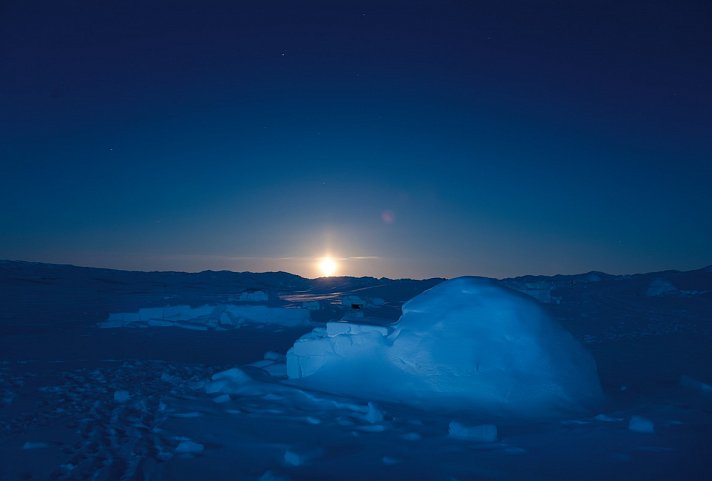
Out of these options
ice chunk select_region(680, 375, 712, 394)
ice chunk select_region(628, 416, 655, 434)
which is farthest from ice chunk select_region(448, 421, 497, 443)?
ice chunk select_region(680, 375, 712, 394)

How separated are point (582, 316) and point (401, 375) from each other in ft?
72.8

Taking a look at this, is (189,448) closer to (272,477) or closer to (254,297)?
(272,477)

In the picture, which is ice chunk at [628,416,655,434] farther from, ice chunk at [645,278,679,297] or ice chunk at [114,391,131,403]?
ice chunk at [645,278,679,297]

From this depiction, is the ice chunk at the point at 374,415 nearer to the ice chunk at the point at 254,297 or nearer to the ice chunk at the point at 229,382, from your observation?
the ice chunk at the point at 229,382

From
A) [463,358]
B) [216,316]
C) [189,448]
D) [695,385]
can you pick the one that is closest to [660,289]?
[695,385]

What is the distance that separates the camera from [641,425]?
574 cm

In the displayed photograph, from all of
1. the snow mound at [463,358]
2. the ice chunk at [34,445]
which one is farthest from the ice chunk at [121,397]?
the snow mound at [463,358]

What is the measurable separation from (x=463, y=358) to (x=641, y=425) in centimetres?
257

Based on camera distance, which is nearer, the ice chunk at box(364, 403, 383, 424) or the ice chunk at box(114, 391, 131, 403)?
the ice chunk at box(364, 403, 383, 424)

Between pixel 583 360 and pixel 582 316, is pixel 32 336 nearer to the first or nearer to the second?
pixel 583 360

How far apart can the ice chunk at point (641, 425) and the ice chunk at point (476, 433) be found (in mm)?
1912

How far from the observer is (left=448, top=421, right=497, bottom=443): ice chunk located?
5383 mm

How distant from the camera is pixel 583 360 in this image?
8.09 metres

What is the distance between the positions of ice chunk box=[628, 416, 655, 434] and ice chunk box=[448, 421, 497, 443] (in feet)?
6.27
